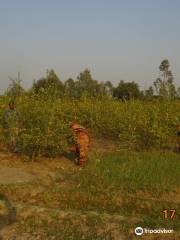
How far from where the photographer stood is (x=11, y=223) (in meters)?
5.66

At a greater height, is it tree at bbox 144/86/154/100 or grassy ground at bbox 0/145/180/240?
tree at bbox 144/86/154/100

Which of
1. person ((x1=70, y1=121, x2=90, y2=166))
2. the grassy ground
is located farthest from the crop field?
person ((x1=70, y1=121, x2=90, y2=166))

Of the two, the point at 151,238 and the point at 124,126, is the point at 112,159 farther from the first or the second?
the point at 151,238

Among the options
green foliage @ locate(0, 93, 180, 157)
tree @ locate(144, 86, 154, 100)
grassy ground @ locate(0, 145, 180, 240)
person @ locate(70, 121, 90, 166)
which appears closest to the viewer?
grassy ground @ locate(0, 145, 180, 240)

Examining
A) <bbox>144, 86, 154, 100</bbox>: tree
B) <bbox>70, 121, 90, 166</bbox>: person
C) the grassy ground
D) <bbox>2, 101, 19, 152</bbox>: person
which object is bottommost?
the grassy ground

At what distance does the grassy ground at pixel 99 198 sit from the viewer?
525cm

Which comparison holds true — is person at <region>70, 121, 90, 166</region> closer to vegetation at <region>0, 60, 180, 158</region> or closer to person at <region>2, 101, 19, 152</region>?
vegetation at <region>0, 60, 180, 158</region>

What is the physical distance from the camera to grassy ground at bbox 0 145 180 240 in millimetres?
5246

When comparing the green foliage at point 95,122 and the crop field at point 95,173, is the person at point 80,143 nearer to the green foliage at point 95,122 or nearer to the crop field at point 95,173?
the crop field at point 95,173

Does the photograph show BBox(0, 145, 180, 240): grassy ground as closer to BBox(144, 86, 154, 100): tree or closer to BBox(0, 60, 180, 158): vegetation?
BBox(0, 60, 180, 158): vegetation

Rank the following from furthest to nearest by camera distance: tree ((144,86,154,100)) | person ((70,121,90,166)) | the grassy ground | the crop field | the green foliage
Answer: tree ((144,86,154,100)) < the green foliage < person ((70,121,90,166)) < the crop field < the grassy ground

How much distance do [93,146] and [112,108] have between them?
2222mm

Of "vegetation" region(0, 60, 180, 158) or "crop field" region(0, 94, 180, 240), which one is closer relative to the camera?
"crop field" region(0, 94, 180, 240)

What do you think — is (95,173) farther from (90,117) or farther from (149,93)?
(149,93)
